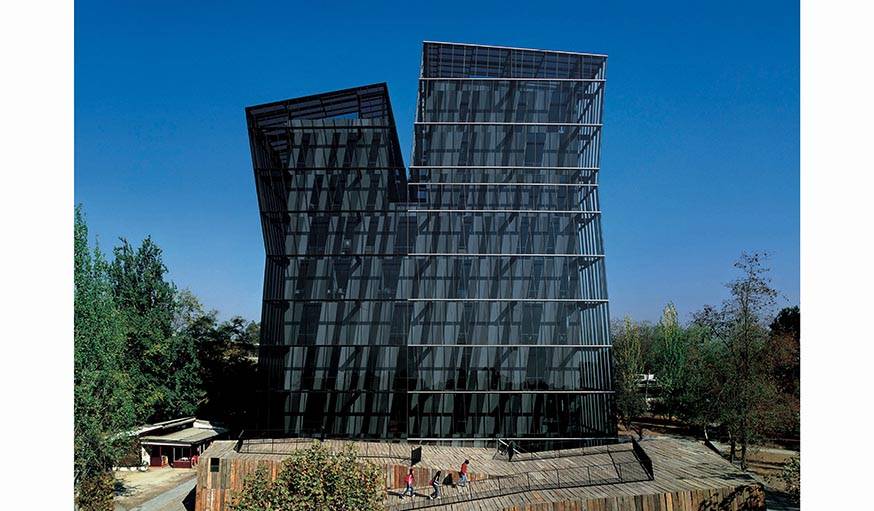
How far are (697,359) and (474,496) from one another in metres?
21.9

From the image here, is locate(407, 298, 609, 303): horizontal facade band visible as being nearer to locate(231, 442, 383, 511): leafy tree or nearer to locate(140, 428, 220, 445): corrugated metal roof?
locate(140, 428, 220, 445): corrugated metal roof

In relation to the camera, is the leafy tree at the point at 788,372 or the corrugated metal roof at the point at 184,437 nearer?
the leafy tree at the point at 788,372

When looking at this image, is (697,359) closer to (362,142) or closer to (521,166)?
(521,166)

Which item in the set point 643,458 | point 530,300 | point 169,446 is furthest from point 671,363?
point 169,446

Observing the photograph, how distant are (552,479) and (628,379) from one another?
28505 millimetres

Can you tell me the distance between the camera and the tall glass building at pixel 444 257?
32.8 metres

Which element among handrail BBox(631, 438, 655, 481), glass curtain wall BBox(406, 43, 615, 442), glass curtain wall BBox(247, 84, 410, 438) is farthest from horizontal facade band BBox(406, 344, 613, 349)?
handrail BBox(631, 438, 655, 481)

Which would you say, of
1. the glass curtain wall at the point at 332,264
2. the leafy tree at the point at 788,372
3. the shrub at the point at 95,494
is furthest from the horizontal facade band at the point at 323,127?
the leafy tree at the point at 788,372

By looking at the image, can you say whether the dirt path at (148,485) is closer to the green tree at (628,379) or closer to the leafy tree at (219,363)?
the leafy tree at (219,363)

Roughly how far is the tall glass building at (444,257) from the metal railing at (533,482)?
11247 millimetres

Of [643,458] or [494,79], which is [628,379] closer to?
[494,79]

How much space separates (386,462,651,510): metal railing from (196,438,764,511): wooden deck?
A: 32 millimetres
